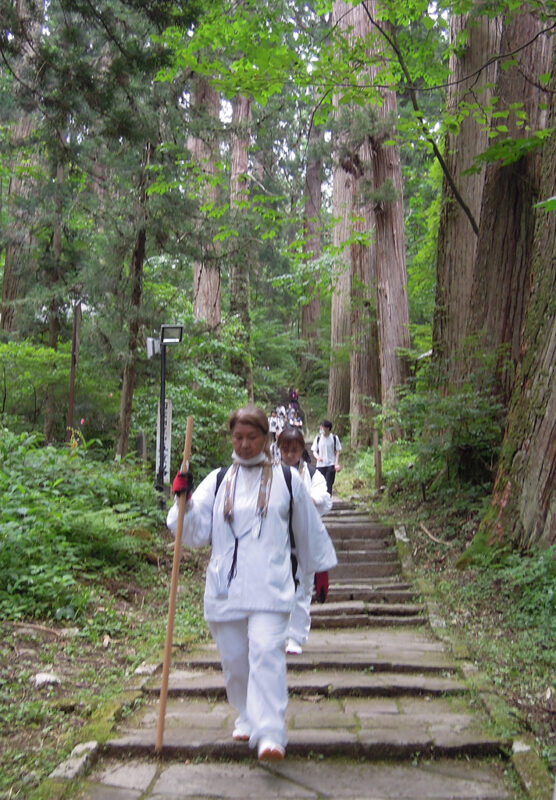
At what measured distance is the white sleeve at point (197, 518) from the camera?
10.8ft

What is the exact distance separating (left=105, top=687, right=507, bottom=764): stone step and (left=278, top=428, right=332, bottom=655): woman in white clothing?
31.1 inches

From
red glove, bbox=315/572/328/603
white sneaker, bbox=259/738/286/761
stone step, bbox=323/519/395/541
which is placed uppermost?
red glove, bbox=315/572/328/603

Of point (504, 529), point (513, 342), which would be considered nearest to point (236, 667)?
point (504, 529)

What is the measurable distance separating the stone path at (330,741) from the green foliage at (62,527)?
54.4 inches

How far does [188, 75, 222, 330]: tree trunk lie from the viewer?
10523mm

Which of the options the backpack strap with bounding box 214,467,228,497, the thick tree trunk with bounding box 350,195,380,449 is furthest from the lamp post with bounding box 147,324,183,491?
the thick tree trunk with bounding box 350,195,380,449

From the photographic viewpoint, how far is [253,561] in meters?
3.09

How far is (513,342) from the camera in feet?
28.6

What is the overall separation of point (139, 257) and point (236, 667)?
823 cm

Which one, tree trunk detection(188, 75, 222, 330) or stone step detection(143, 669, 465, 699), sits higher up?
tree trunk detection(188, 75, 222, 330)

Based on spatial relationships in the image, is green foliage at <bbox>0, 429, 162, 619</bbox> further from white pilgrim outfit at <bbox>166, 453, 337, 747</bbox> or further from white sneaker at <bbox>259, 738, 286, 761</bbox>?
white sneaker at <bbox>259, 738, 286, 761</bbox>

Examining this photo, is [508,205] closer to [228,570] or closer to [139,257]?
[139,257]

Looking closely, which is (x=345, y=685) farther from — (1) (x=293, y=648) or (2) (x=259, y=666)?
(2) (x=259, y=666)

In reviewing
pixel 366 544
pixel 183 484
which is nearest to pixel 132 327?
pixel 366 544
